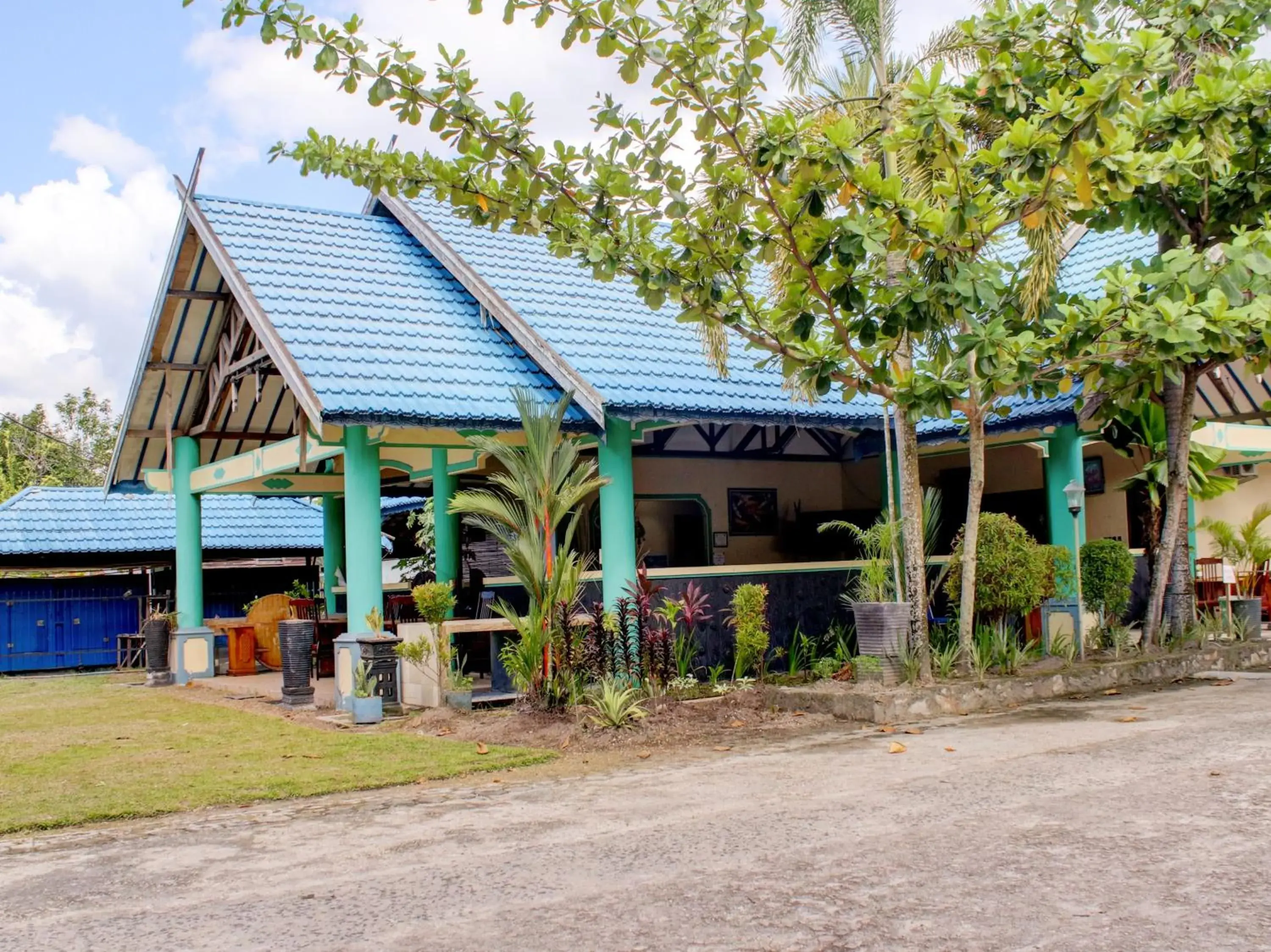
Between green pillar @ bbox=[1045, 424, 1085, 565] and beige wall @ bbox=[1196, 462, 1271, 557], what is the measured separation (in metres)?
7.22

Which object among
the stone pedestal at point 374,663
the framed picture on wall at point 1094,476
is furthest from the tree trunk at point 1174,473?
the stone pedestal at point 374,663

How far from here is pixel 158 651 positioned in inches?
667

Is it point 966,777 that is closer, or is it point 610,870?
point 610,870

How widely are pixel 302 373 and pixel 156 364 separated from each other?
5652 millimetres

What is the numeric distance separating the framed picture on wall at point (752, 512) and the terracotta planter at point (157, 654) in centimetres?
817

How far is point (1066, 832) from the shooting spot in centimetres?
583

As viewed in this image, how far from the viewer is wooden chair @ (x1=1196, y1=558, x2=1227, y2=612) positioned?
16453 millimetres

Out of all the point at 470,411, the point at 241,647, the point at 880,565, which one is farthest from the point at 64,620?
the point at 880,565

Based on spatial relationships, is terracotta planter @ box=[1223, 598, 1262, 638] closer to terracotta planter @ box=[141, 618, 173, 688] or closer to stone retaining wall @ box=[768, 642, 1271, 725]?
stone retaining wall @ box=[768, 642, 1271, 725]

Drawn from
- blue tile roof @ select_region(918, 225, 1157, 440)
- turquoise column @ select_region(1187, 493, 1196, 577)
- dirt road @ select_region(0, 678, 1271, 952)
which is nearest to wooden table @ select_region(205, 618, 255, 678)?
blue tile roof @ select_region(918, 225, 1157, 440)

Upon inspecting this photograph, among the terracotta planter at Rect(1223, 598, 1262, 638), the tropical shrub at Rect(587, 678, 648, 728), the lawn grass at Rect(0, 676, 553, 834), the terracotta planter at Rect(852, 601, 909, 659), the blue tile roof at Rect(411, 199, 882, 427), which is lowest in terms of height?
the lawn grass at Rect(0, 676, 553, 834)

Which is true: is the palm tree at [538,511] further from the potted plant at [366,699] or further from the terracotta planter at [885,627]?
the terracotta planter at [885,627]

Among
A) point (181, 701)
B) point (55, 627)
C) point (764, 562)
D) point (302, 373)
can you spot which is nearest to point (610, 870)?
point (302, 373)

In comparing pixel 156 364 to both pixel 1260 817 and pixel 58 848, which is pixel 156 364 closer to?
pixel 58 848
